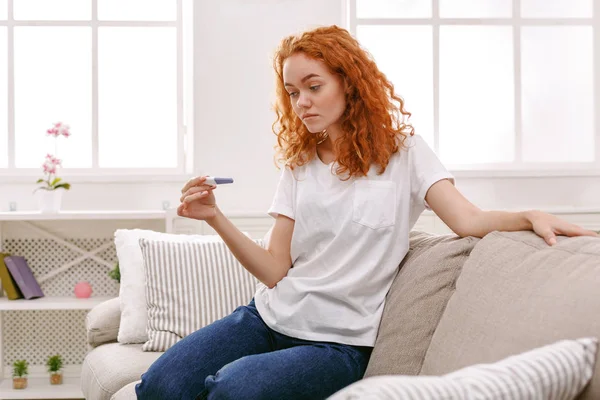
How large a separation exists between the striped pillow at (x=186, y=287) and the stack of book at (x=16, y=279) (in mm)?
1438

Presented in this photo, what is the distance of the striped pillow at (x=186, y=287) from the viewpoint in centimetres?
258

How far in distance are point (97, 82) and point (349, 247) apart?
9.03 ft

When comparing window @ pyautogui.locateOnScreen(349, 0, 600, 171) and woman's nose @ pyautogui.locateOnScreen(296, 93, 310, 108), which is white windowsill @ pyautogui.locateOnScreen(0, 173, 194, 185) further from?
woman's nose @ pyautogui.locateOnScreen(296, 93, 310, 108)

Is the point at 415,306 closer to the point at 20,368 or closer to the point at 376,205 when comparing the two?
the point at 376,205

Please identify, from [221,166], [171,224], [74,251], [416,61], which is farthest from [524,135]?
[74,251]

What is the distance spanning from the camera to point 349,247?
6.12 feet

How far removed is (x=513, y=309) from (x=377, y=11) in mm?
3155

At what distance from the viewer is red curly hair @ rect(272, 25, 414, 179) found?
1895mm

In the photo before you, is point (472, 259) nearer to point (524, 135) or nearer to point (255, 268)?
point (255, 268)

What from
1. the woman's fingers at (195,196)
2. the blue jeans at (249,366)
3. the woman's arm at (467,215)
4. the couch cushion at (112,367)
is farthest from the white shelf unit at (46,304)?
the woman's arm at (467,215)

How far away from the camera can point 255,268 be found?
6.41 feet

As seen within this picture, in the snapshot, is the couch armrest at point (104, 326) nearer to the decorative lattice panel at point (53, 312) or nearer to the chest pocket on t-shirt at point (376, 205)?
the chest pocket on t-shirt at point (376, 205)

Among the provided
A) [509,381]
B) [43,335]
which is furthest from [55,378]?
[509,381]

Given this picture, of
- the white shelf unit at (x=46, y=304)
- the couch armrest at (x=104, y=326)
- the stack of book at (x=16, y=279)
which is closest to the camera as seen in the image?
the couch armrest at (x=104, y=326)
